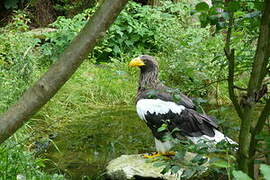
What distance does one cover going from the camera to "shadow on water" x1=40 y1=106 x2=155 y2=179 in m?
4.42

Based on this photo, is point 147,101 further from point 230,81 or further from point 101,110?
point 230,81

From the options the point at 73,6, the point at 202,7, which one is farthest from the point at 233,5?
the point at 73,6

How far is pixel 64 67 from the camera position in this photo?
4.98 feet

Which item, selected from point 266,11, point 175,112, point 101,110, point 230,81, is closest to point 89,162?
point 175,112

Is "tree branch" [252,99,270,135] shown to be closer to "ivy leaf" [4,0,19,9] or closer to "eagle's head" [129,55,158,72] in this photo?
"eagle's head" [129,55,158,72]

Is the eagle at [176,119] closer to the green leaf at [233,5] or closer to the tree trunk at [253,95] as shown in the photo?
the tree trunk at [253,95]

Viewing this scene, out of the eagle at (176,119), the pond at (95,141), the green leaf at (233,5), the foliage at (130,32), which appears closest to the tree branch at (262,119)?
the green leaf at (233,5)

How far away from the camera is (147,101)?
A: 4.45 meters

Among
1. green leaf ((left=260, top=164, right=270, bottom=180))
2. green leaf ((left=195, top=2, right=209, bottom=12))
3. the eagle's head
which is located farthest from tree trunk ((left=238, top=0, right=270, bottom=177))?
the eagle's head

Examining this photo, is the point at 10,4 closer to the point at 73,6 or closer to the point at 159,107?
the point at 73,6

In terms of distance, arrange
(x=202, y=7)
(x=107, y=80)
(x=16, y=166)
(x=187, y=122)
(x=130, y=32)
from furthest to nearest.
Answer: (x=130, y=32) < (x=107, y=80) < (x=187, y=122) < (x=16, y=166) < (x=202, y=7)

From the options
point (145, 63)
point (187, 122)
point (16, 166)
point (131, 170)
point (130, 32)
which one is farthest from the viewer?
point (130, 32)

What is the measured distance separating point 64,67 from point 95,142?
3.69 meters

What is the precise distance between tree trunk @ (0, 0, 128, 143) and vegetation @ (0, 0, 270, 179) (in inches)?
17.5
